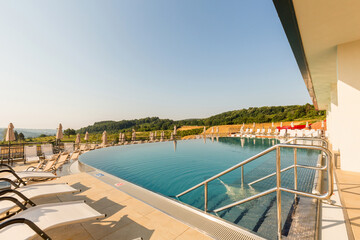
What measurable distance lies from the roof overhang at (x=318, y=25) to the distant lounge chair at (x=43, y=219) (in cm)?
398

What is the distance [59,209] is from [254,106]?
48296mm

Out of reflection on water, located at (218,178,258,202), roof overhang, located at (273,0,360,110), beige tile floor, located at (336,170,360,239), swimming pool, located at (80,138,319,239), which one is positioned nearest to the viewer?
beige tile floor, located at (336,170,360,239)

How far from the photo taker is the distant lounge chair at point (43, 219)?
1525 millimetres

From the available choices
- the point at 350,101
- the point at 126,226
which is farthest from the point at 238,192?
the point at 350,101

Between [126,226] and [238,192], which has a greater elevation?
[126,226]

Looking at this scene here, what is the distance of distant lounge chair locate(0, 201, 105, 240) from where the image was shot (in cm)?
152

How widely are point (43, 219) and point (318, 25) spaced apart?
17.5ft

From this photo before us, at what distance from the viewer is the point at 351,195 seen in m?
2.55

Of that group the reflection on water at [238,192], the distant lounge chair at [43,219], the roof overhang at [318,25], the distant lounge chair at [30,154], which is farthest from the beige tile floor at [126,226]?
the distant lounge chair at [30,154]

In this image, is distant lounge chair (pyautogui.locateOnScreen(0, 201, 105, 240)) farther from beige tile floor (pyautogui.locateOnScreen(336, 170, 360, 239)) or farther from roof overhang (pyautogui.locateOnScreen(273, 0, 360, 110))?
roof overhang (pyautogui.locateOnScreen(273, 0, 360, 110))

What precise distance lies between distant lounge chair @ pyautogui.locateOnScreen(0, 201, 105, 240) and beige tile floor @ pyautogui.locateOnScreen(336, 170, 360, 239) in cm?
314

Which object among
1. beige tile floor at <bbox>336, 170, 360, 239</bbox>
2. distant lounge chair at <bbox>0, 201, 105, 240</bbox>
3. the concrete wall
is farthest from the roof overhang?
distant lounge chair at <bbox>0, 201, 105, 240</bbox>

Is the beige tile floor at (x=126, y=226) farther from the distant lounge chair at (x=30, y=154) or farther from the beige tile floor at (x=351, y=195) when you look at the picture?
the distant lounge chair at (x=30, y=154)

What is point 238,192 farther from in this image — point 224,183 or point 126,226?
point 126,226
